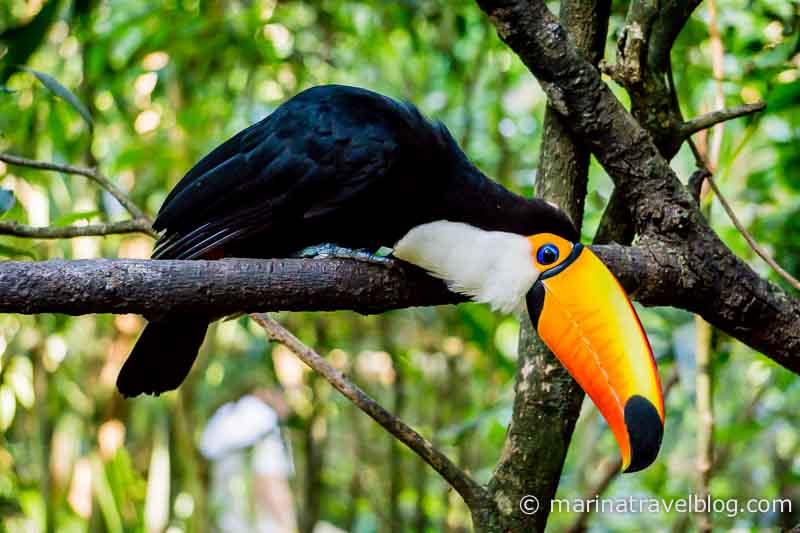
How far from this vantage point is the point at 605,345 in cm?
201

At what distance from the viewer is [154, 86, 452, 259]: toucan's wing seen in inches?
91.2

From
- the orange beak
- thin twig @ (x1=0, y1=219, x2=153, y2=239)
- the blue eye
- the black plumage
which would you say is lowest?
the orange beak

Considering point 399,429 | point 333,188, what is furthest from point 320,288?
point 333,188

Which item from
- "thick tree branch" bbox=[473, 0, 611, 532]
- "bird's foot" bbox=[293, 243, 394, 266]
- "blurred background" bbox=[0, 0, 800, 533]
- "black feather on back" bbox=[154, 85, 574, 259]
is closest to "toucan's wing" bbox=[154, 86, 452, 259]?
"black feather on back" bbox=[154, 85, 574, 259]

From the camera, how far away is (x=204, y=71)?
3.87m

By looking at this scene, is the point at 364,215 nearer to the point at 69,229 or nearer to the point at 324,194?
the point at 324,194

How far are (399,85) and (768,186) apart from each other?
6.87 ft

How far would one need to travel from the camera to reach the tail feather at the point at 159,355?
7.51 ft

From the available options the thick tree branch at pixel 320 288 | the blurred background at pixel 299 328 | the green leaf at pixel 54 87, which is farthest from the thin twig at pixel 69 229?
the blurred background at pixel 299 328

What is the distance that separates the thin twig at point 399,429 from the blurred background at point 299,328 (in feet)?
3.56

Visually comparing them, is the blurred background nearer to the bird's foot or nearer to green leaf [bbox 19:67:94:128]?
green leaf [bbox 19:67:94:128]

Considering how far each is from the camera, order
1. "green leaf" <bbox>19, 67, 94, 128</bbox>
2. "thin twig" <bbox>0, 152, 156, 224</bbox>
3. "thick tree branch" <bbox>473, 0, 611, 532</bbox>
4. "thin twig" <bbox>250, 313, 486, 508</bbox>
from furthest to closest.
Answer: "green leaf" <bbox>19, 67, 94, 128</bbox> < "thin twig" <bbox>0, 152, 156, 224</bbox> < "thick tree branch" <bbox>473, 0, 611, 532</bbox> < "thin twig" <bbox>250, 313, 486, 508</bbox>

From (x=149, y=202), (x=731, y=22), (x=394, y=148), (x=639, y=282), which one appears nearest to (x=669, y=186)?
(x=639, y=282)

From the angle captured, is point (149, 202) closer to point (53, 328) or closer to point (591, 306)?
point (53, 328)
